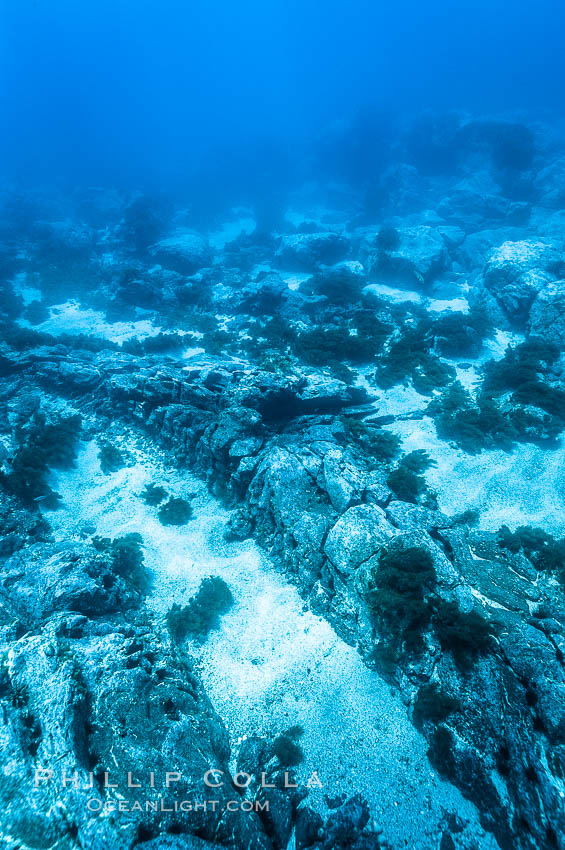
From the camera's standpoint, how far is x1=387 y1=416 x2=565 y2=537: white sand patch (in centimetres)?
1650

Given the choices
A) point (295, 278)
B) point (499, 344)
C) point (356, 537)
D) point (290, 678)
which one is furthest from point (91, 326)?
point (499, 344)

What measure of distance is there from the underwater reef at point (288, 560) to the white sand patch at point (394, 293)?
786 mm

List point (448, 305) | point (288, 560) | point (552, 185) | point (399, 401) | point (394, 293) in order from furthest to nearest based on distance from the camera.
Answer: point (552, 185) → point (394, 293) → point (448, 305) → point (399, 401) → point (288, 560)

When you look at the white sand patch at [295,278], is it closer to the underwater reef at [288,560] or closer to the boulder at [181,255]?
the underwater reef at [288,560]

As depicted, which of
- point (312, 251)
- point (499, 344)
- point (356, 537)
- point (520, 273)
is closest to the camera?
point (356, 537)

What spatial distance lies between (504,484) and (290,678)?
1376 cm

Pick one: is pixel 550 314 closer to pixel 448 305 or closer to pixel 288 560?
pixel 448 305

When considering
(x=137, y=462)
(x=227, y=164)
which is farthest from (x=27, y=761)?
(x=227, y=164)

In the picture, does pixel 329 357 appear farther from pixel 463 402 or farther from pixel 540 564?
pixel 540 564

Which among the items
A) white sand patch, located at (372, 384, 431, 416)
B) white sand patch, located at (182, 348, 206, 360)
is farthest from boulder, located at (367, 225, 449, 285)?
white sand patch, located at (182, 348, 206, 360)

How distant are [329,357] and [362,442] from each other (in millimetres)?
9530

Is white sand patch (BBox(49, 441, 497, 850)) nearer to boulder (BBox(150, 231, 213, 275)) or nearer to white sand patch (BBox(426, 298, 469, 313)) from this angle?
white sand patch (BBox(426, 298, 469, 313))

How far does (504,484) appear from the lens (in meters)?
17.9

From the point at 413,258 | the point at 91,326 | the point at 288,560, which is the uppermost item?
the point at 413,258
